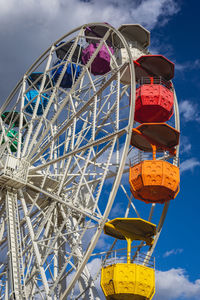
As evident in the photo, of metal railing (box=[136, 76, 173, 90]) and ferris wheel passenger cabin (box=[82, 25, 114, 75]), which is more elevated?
ferris wheel passenger cabin (box=[82, 25, 114, 75])

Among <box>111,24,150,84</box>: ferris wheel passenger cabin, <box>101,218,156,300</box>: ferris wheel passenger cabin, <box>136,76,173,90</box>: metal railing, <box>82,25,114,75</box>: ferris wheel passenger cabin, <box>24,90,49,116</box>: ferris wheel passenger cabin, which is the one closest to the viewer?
<box>101,218,156,300</box>: ferris wheel passenger cabin

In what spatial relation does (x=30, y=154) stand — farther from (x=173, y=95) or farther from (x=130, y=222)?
(x=173, y=95)

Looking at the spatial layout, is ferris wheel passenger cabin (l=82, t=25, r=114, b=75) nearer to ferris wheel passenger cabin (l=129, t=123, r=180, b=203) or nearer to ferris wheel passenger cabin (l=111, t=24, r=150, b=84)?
ferris wheel passenger cabin (l=111, t=24, r=150, b=84)

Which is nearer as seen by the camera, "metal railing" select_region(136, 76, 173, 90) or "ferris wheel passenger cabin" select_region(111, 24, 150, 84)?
"metal railing" select_region(136, 76, 173, 90)

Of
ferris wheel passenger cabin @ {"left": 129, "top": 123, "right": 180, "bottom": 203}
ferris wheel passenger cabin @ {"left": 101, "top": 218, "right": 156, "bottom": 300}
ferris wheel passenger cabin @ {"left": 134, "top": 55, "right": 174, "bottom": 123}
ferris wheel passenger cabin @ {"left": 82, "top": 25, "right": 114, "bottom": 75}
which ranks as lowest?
ferris wheel passenger cabin @ {"left": 101, "top": 218, "right": 156, "bottom": 300}

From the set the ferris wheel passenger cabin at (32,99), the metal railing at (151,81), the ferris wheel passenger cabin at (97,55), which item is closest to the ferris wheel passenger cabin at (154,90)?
the metal railing at (151,81)

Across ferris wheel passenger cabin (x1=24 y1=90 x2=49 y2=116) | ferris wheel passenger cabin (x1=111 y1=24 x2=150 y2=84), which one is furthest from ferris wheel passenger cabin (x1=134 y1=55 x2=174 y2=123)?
ferris wheel passenger cabin (x1=24 y1=90 x2=49 y2=116)

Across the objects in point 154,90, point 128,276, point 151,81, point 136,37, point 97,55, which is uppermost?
point 136,37

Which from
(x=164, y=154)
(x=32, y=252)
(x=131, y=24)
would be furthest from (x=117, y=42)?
(x=32, y=252)

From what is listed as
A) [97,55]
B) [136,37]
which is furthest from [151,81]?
[97,55]

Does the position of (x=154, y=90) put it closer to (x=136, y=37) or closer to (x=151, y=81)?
(x=151, y=81)

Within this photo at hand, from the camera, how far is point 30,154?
20.7 metres

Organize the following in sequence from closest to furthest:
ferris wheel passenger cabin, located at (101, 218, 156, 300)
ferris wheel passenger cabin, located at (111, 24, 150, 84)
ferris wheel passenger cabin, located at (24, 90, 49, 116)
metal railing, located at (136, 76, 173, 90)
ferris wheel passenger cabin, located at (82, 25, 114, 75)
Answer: ferris wheel passenger cabin, located at (101, 218, 156, 300) → metal railing, located at (136, 76, 173, 90) → ferris wheel passenger cabin, located at (24, 90, 49, 116) → ferris wheel passenger cabin, located at (111, 24, 150, 84) → ferris wheel passenger cabin, located at (82, 25, 114, 75)

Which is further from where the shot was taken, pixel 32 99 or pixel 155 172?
pixel 32 99
